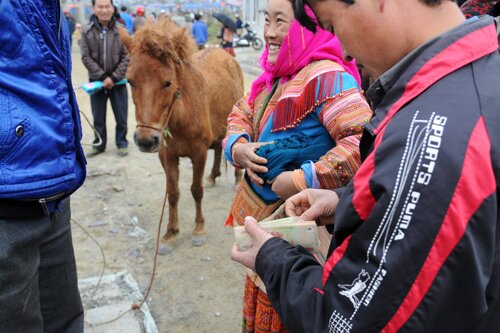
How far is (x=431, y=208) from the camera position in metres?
0.74

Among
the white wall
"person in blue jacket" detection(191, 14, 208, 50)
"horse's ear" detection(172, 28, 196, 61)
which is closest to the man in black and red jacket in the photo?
"horse's ear" detection(172, 28, 196, 61)

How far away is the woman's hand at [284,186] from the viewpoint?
1791 mm

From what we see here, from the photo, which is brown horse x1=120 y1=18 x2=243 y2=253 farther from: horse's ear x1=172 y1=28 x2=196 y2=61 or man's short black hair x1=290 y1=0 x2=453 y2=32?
man's short black hair x1=290 y1=0 x2=453 y2=32

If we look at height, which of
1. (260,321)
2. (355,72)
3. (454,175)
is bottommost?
(260,321)

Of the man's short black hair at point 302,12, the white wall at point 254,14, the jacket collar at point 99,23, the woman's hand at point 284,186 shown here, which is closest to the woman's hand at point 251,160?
the woman's hand at point 284,186

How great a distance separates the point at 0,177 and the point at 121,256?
2.69 metres

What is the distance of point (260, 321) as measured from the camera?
6.25ft

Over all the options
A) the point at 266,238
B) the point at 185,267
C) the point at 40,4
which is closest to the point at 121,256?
the point at 185,267

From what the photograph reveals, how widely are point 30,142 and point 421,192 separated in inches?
54.8

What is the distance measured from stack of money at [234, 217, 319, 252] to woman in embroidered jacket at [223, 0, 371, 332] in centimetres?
48

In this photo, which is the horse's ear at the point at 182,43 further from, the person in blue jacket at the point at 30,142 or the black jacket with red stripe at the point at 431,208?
the black jacket with red stripe at the point at 431,208

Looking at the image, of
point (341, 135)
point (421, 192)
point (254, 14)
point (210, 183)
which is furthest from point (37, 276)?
point (254, 14)

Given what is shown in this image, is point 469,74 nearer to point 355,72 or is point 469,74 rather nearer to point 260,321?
point 355,72

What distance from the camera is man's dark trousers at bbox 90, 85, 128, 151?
262 inches
